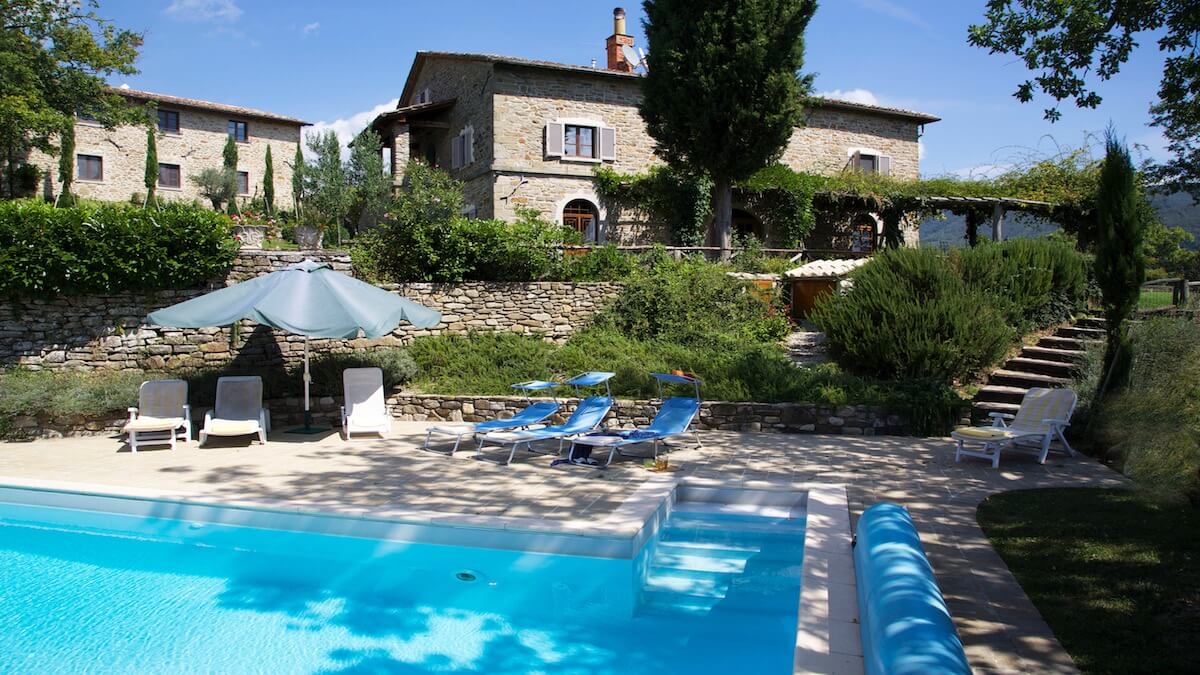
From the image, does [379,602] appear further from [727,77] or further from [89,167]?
[89,167]

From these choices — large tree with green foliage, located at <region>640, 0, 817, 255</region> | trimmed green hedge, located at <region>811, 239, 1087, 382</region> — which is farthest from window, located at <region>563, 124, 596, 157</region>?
trimmed green hedge, located at <region>811, 239, 1087, 382</region>

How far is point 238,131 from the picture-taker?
32.7 meters

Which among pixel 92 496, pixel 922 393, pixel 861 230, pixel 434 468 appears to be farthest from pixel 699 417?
pixel 861 230

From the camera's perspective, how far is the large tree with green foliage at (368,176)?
2470cm

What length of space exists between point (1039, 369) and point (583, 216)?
42.3ft

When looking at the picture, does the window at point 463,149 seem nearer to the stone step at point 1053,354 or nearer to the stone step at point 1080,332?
the stone step at point 1053,354

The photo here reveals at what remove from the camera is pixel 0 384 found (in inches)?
401

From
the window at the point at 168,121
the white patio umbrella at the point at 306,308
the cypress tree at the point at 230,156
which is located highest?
the window at the point at 168,121

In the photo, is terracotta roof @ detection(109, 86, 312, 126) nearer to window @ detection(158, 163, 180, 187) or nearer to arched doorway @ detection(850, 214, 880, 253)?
window @ detection(158, 163, 180, 187)

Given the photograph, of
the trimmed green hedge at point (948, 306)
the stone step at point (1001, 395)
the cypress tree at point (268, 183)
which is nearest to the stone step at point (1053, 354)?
the trimmed green hedge at point (948, 306)

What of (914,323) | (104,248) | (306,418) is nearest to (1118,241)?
(914,323)

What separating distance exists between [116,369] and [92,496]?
224 inches

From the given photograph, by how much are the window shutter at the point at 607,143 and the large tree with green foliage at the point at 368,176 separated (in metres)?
7.02

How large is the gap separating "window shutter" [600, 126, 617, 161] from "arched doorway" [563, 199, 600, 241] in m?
1.37
